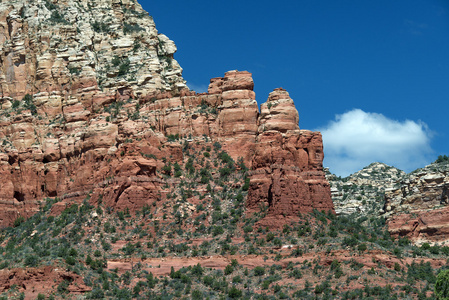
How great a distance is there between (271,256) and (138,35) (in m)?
47.9

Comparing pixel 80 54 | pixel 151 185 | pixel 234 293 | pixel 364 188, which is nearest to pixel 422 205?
pixel 364 188

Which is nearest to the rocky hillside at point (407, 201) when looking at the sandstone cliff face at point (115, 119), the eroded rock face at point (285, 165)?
the eroded rock face at point (285, 165)

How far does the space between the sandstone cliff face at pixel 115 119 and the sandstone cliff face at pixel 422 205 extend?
534 inches

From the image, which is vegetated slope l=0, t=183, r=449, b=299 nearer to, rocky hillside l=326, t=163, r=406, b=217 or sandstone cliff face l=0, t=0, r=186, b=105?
rocky hillside l=326, t=163, r=406, b=217

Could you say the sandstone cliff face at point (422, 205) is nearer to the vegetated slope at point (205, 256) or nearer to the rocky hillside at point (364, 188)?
the rocky hillside at point (364, 188)

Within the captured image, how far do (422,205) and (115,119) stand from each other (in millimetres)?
39579

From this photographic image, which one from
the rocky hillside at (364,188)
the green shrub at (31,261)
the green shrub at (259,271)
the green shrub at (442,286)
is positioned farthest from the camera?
the rocky hillside at (364,188)

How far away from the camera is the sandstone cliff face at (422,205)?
447 ft

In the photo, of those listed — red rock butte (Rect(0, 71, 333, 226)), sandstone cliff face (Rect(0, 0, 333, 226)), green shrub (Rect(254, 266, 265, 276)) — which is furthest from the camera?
sandstone cliff face (Rect(0, 0, 333, 226))

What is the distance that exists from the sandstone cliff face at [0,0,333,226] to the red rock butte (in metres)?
0.13

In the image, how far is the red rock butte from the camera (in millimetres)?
128625

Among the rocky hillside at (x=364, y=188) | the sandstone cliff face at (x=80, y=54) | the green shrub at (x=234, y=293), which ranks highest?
the sandstone cliff face at (x=80, y=54)

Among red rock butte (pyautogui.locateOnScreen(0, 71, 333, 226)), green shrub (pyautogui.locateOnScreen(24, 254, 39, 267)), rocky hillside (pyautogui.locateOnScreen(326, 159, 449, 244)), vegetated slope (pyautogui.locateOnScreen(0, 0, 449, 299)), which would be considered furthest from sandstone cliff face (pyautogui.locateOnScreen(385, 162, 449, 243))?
green shrub (pyautogui.locateOnScreen(24, 254, 39, 267))

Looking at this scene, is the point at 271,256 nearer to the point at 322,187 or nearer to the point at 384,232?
the point at 322,187
